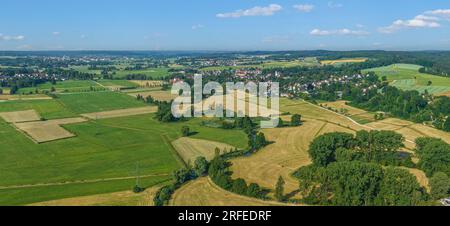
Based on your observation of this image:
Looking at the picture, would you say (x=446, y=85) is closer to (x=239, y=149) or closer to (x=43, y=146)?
(x=239, y=149)

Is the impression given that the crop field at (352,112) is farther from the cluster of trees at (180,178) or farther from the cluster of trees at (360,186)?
the cluster of trees at (360,186)

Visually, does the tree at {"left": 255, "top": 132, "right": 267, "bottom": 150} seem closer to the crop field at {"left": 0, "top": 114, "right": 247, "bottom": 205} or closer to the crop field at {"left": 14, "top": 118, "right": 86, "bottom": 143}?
the crop field at {"left": 0, "top": 114, "right": 247, "bottom": 205}

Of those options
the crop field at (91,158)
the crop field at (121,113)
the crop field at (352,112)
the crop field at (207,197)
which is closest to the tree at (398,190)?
the crop field at (207,197)

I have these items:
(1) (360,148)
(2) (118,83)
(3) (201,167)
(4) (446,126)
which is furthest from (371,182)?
(2) (118,83)

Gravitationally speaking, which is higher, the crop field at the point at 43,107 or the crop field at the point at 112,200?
the crop field at the point at 43,107

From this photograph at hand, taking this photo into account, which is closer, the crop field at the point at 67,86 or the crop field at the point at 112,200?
the crop field at the point at 112,200

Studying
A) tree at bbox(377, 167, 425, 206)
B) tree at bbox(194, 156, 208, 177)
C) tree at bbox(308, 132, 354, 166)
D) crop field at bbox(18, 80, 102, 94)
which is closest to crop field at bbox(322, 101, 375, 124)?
tree at bbox(308, 132, 354, 166)
